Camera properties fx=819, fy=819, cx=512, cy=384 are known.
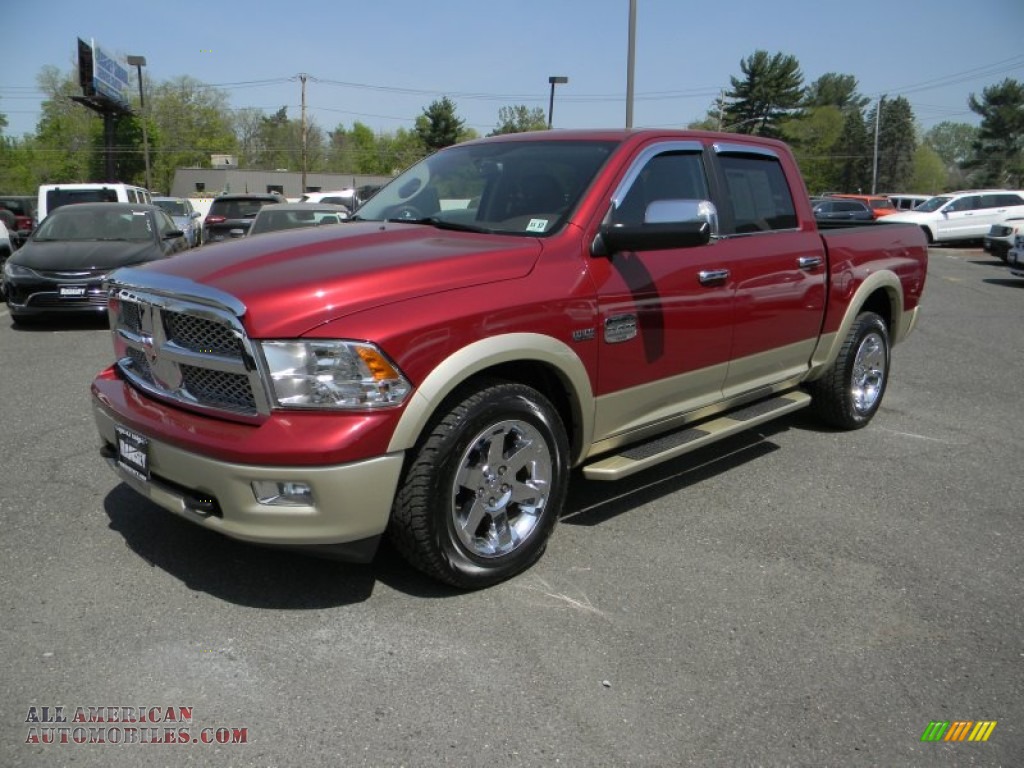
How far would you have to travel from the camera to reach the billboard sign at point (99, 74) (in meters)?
46.4

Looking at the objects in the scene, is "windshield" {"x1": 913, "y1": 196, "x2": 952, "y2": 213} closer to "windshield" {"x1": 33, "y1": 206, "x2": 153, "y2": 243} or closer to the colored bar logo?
"windshield" {"x1": 33, "y1": 206, "x2": 153, "y2": 243}

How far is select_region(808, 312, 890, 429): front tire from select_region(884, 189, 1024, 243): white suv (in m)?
23.3

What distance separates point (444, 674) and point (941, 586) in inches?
88.6

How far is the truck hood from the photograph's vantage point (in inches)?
115

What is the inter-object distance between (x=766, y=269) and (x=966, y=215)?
1048 inches

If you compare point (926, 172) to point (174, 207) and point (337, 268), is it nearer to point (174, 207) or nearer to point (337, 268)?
point (174, 207)

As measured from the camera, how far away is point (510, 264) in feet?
11.1

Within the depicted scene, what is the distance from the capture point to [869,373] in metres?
5.96

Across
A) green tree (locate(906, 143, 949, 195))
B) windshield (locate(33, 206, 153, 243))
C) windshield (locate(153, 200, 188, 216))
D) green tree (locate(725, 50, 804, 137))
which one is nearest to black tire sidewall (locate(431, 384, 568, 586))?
windshield (locate(33, 206, 153, 243))

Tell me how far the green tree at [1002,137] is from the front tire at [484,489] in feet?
271

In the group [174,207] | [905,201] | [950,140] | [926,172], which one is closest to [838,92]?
[926,172]

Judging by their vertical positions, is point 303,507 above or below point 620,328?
below

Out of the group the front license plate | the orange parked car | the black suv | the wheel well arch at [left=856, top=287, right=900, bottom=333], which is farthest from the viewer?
the orange parked car

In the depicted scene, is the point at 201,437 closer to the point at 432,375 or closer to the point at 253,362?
the point at 253,362
